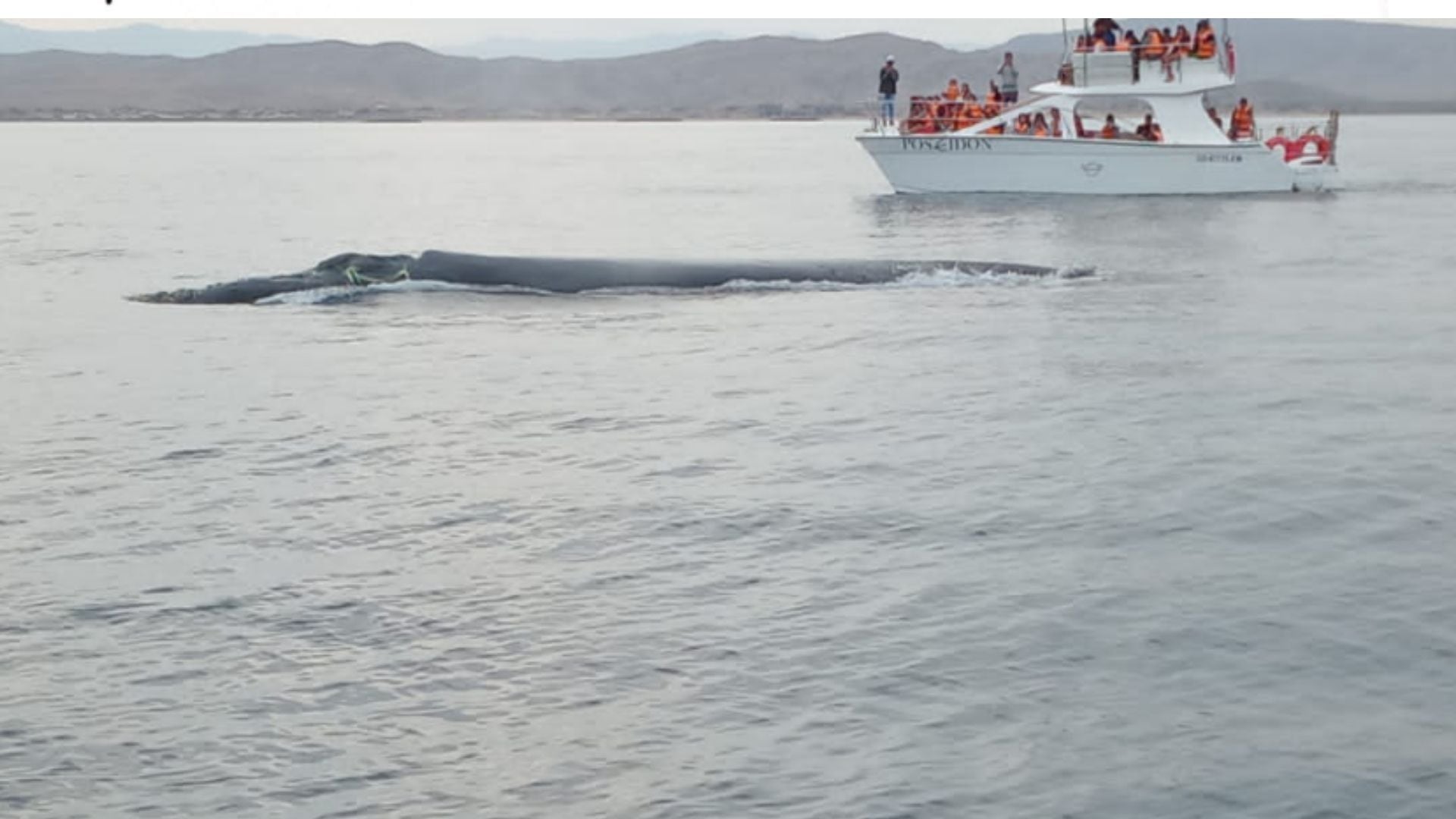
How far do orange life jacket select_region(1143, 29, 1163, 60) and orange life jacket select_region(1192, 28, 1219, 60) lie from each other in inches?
32.6

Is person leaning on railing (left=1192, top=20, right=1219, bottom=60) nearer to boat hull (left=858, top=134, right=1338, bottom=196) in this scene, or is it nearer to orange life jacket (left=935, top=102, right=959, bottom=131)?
boat hull (left=858, top=134, right=1338, bottom=196)

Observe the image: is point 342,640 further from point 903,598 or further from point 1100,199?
point 1100,199

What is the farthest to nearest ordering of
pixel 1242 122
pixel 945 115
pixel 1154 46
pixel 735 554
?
pixel 945 115, pixel 1242 122, pixel 1154 46, pixel 735 554

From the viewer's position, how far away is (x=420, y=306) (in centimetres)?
2731

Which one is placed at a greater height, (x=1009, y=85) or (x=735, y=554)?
(x=1009, y=85)

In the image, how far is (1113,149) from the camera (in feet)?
170

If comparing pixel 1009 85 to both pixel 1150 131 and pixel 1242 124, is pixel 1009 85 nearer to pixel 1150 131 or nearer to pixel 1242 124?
pixel 1150 131

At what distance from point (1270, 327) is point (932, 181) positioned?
2991cm

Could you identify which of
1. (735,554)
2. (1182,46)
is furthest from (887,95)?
(735,554)

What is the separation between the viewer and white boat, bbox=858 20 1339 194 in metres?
52.0

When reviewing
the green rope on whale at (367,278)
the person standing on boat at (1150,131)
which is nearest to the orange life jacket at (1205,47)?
the person standing on boat at (1150,131)

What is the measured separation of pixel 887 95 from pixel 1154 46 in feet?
22.9

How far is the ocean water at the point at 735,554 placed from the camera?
30.7ft

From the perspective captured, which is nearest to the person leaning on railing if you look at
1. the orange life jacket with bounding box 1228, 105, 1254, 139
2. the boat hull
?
the orange life jacket with bounding box 1228, 105, 1254, 139
